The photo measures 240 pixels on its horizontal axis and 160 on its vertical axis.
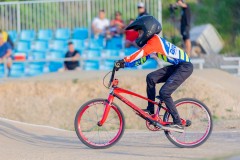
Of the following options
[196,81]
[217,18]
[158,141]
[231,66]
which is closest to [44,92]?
[196,81]

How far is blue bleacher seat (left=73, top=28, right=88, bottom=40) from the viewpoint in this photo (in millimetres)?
22547

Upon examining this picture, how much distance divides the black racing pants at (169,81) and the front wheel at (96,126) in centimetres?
52

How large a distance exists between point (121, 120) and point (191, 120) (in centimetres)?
104

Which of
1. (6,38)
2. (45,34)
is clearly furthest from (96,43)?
(6,38)

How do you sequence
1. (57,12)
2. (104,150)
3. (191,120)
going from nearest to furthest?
(104,150) → (191,120) → (57,12)

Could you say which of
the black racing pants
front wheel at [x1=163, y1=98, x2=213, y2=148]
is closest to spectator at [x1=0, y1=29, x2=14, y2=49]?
front wheel at [x1=163, y1=98, x2=213, y2=148]

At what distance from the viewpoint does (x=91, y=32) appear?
22.7 metres

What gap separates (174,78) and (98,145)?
1.37 m

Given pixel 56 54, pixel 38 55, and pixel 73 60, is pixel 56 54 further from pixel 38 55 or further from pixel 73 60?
pixel 73 60

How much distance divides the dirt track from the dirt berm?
2.95 metres

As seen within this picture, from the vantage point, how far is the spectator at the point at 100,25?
22.2 m

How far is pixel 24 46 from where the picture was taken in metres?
22.5

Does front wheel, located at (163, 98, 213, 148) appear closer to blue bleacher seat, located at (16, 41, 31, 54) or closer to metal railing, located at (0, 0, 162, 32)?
blue bleacher seat, located at (16, 41, 31, 54)

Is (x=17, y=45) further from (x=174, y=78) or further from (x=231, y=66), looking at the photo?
(x=174, y=78)
